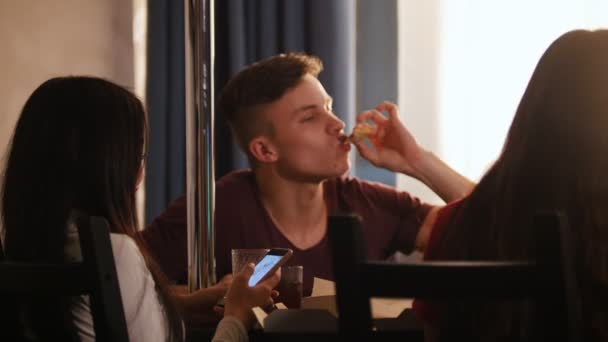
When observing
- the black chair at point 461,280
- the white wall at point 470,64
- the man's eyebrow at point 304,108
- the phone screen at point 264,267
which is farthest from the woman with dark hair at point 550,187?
the white wall at point 470,64

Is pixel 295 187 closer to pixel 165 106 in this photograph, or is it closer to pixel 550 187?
pixel 165 106

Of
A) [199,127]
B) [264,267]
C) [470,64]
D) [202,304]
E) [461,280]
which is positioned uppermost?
[470,64]

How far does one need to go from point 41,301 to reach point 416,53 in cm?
162

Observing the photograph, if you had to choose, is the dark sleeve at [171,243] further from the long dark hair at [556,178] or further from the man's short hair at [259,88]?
the long dark hair at [556,178]

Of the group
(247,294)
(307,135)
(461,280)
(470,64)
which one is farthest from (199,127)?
(470,64)

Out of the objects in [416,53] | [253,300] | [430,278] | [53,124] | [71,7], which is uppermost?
[71,7]

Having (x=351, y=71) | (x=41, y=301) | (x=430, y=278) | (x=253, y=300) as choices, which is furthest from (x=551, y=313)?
(x=351, y=71)

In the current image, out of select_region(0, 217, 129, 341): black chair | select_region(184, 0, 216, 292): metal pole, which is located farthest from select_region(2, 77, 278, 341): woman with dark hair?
select_region(0, 217, 129, 341): black chair

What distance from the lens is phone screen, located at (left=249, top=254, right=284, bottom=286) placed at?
4.06ft

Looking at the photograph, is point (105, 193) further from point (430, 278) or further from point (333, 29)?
point (333, 29)

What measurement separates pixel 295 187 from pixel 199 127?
Answer: 0.56m

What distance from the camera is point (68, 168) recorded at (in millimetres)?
1211

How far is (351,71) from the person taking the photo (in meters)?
2.37

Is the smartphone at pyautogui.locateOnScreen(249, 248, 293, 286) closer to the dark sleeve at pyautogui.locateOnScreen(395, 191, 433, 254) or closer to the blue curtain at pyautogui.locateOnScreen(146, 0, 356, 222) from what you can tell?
the dark sleeve at pyautogui.locateOnScreen(395, 191, 433, 254)
